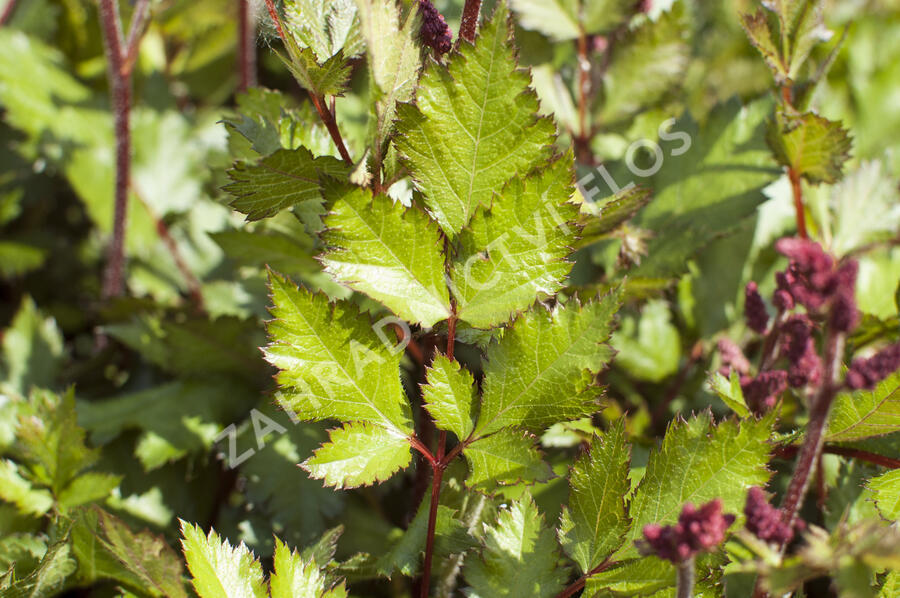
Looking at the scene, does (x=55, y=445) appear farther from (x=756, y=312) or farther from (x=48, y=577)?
(x=756, y=312)

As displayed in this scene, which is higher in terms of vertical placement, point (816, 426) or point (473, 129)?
point (473, 129)

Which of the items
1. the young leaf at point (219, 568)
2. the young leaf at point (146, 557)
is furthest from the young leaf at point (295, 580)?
the young leaf at point (146, 557)

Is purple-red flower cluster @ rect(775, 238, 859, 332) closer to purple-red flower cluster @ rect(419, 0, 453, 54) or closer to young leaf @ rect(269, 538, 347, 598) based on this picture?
purple-red flower cluster @ rect(419, 0, 453, 54)

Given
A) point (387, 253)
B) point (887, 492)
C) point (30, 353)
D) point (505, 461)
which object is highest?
point (30, 353)

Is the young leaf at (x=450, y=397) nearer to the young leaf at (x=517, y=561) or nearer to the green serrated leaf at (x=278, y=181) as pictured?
the young leaf at (x=517, y=561)

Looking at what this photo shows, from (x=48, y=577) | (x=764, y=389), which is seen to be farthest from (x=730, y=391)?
(x=48, y=577)

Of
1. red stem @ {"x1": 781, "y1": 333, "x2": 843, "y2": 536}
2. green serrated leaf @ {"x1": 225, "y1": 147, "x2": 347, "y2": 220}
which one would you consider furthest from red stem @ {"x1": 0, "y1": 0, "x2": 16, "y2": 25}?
red stem @ {"x1": 781, "y1": 333, "x2": 843, "y2": 536}

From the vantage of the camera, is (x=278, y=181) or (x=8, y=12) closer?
(x=278, y=181)

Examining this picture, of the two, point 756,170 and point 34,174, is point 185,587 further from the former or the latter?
point 34,174
